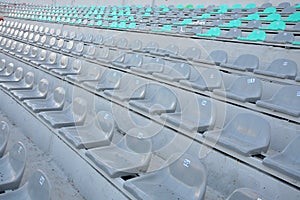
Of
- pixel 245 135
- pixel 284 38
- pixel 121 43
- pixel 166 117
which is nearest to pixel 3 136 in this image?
pixel 166 117

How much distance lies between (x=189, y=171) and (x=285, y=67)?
6.64 feet

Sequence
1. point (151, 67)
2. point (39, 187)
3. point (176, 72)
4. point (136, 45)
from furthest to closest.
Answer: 1. point (136, 45)
2. point (151, 67)
3. point (176, 72)
4. point (39, 187)

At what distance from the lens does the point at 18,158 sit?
175 centimetres

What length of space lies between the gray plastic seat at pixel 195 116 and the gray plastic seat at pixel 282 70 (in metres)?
0.83

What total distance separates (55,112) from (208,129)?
5.50 ft

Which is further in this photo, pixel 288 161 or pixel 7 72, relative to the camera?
pixel 7 72

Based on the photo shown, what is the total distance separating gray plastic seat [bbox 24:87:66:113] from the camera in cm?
301

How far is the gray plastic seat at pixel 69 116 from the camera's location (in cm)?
261

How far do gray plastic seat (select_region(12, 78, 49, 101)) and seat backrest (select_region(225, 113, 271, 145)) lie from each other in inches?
96.0

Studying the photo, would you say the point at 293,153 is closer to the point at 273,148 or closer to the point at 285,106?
the point at 273,148

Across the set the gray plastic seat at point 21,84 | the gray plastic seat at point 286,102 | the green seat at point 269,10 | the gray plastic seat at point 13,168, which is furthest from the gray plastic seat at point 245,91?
the green seat at point 269,10

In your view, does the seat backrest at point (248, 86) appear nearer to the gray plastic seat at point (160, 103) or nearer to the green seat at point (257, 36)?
the gray plastic seat at point (160, 103)

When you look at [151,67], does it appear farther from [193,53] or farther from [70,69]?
[70,69]

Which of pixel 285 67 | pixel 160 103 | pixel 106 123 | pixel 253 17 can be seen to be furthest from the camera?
pixel 253 17
